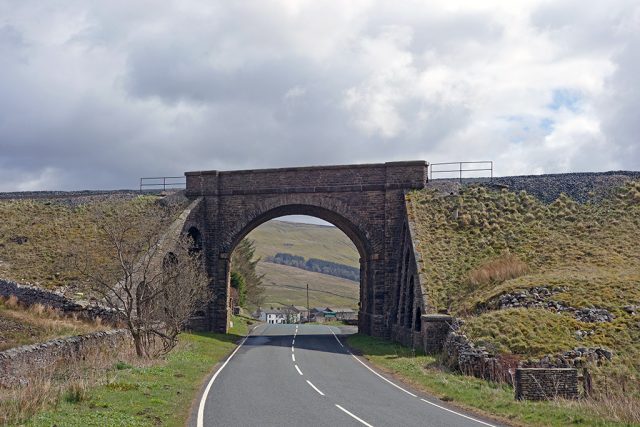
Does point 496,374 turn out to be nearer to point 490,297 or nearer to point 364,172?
point 490,297

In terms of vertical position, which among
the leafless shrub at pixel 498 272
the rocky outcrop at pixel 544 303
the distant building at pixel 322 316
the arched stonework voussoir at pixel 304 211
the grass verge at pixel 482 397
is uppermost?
the arched stonework voussoir at pixel 304 211

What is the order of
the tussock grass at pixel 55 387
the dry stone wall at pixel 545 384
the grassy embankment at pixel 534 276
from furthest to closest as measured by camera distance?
the grassy embankment at pixel 534 276
the dry stone wall at pixel 545 384
the tussock grass at pixel 55 387

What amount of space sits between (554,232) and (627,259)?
548cm

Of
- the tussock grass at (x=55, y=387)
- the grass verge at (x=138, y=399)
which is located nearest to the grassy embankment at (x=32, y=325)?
the tussock grass at (x=55, y=387)

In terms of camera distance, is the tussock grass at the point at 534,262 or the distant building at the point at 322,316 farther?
the distant building at the point at 322,316

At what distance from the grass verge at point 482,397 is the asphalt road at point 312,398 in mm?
727

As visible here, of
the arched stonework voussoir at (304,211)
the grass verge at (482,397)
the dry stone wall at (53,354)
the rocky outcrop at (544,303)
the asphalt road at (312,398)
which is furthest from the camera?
the arched stonework voussoir at (304,211)

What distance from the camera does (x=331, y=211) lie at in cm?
4184

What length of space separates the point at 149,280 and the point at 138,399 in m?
14.3

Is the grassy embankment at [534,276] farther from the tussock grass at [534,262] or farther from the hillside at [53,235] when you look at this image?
the hillside at [53,235]

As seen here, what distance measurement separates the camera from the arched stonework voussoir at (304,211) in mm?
41156

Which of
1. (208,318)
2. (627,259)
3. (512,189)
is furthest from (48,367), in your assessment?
(512,189)

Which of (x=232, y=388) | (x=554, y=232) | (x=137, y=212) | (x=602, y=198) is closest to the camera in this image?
(x=232, y=388)

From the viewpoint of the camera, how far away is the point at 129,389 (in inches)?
607
